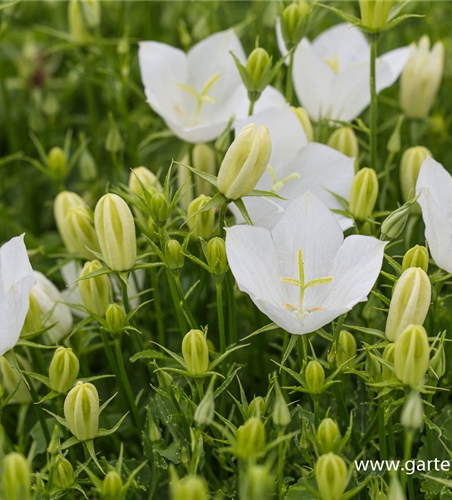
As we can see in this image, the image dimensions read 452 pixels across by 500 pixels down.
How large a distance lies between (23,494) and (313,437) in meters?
0.38

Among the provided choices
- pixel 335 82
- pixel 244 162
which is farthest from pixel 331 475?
pixel 335 82

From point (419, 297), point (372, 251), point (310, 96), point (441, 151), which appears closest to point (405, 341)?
point (419, 297)

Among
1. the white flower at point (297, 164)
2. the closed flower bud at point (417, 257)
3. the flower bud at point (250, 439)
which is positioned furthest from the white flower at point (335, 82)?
the flower bud at point (250, 439)

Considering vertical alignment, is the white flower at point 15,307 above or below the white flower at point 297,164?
below

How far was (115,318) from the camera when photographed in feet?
4.19

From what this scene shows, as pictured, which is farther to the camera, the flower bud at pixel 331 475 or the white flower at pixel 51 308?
the white flower at pixel 51 308

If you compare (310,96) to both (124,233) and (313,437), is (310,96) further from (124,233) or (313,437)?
(313,437)

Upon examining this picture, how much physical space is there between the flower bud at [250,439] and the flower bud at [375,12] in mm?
769

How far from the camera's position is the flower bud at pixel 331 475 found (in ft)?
3.19

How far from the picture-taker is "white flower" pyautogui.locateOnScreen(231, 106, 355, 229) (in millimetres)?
1527

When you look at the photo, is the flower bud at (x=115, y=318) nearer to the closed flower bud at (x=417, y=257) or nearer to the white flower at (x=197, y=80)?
the closed flower bud at (x=417, y=257)

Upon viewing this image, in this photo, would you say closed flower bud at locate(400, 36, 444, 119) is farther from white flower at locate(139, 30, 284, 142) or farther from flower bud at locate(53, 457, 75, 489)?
flower bud at locate(53, 457, 75, 489)

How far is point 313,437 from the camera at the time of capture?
1099 millimetres

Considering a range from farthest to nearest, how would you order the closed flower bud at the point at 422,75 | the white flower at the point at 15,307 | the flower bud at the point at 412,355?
the closed flower bud at the point at 422,75 → the white flower at the point at 15,307 → the flower bud at the point at 412,355
